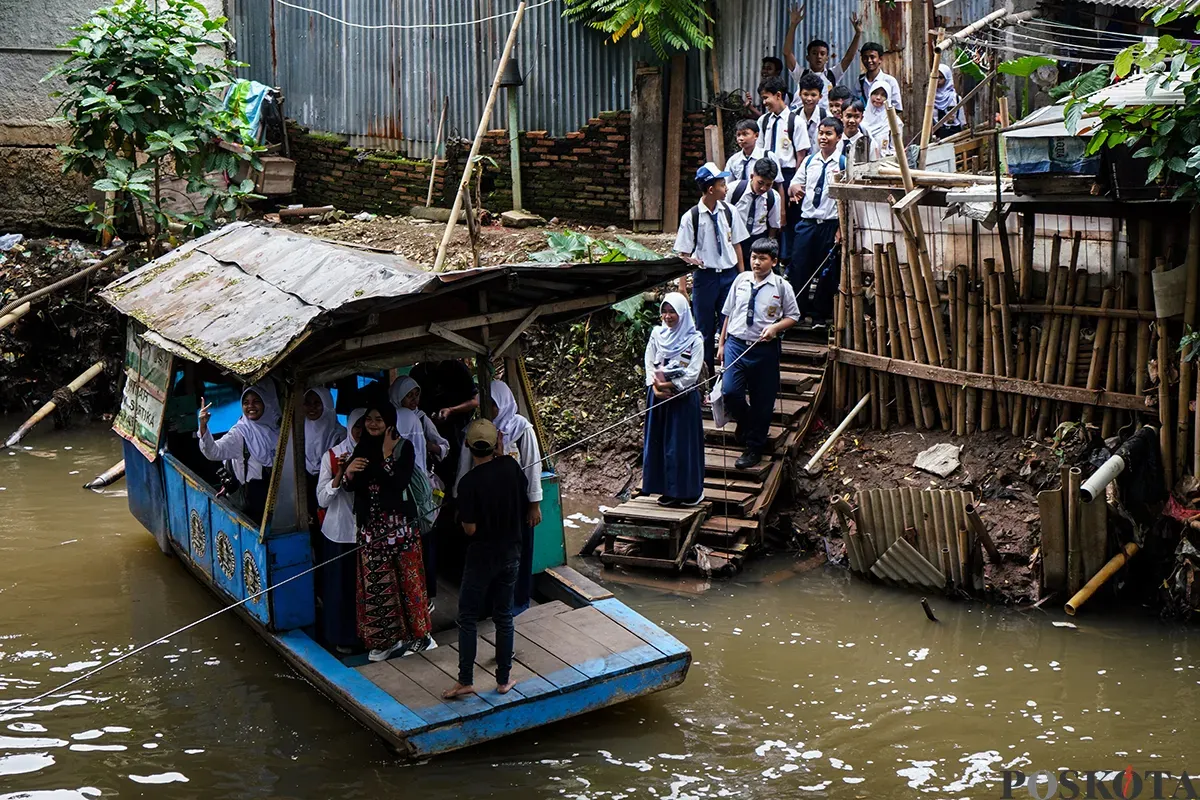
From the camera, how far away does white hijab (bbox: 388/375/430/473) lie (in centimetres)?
764

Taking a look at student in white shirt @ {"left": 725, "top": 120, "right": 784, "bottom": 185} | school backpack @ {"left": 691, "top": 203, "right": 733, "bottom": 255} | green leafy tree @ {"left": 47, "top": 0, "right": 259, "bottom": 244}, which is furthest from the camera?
green leafy tree @ {"left": 47, "top": 0, "right": 259, "bottom": 244}

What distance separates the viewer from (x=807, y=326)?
11445mm

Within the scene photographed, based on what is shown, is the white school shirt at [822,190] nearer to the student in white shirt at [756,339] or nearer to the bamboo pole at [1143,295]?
the student in white shirt at [756,339]

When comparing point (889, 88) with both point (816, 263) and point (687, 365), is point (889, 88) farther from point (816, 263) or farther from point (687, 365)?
point (687, 365)

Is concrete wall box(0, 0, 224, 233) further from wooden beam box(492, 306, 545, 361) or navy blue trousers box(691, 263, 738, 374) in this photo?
wooden beam box(492, 306, 545, 361)

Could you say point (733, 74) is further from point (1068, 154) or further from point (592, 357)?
point (1068, 154)

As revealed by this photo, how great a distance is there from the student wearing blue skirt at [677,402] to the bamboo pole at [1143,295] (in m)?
3.05

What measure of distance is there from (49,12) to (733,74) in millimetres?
8023

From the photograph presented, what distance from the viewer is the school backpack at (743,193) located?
11.5 m

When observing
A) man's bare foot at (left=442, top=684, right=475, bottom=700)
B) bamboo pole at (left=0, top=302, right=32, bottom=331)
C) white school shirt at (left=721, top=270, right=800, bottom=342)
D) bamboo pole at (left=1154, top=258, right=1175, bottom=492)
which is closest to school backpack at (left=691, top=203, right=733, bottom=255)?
white school shirt at (left=721, top=270, right=800, bottom=342)

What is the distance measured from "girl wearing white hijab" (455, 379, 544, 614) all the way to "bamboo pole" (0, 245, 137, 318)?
24.6ft

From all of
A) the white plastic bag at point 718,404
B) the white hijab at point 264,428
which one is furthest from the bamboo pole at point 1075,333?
the white hijab at point 264,428

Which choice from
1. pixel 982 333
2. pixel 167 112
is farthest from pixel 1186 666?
pixel 167 112

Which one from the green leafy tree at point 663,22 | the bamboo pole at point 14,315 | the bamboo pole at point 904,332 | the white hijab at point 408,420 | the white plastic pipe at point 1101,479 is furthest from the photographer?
the green leafy tree at point 663,22
